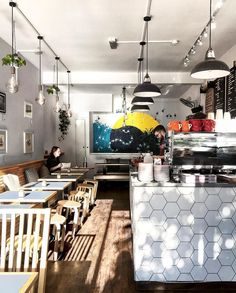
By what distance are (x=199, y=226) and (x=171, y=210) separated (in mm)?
321

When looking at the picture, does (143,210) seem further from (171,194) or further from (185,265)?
(185,265)

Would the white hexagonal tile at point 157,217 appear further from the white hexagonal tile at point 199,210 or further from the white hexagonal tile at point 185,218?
the white hexagonal tile at point 199,210

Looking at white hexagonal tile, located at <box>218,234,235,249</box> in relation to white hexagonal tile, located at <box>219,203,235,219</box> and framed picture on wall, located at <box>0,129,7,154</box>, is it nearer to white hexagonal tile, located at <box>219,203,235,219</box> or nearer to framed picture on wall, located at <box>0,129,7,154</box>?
white hexagonal tile, located at <box>219,203,235,219</box>

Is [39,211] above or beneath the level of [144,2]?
beneath

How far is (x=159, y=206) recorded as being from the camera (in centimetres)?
287

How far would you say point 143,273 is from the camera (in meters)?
2.88

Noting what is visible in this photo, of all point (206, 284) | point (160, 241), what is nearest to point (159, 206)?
point (160, 241)

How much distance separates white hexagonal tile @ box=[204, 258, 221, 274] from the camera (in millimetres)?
2877

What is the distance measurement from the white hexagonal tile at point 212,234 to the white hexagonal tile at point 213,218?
0.05 meters

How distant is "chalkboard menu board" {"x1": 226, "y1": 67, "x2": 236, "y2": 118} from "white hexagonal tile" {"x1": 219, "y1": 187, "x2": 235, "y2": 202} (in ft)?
8.81

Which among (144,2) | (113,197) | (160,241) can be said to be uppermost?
(144,2)

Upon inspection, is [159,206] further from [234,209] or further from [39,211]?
[39,211]

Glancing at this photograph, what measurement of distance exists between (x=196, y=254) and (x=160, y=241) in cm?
38

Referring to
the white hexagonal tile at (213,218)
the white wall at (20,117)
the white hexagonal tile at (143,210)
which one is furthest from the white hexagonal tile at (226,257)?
the white wall at (20,117)
